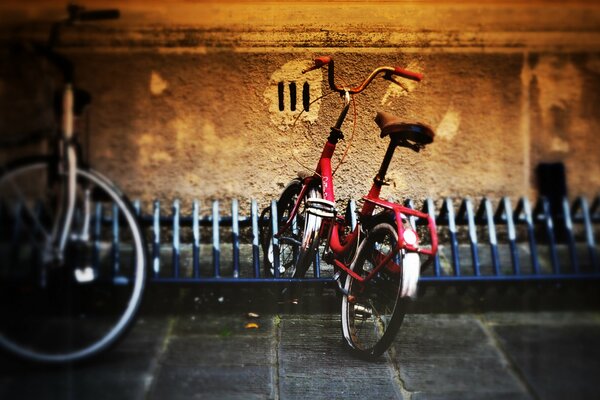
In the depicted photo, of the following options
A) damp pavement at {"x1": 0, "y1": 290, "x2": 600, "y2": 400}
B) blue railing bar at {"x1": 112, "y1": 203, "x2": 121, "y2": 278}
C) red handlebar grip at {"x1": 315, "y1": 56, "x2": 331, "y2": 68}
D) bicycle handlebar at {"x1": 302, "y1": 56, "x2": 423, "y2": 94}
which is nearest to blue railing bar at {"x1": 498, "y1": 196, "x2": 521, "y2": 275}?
damp pavement at {"x1": 0, "y1": 290, "x2": 600, "y2": 400}

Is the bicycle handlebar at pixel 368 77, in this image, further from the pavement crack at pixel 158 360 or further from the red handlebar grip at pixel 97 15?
the pavement crack at pixel 158 360

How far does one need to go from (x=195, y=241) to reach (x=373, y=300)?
1.16m

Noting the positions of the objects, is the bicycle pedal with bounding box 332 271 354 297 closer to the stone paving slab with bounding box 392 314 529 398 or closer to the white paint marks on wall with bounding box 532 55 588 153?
the stone paving slab with bounding box 392 314 529 398

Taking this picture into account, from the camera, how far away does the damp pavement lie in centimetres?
293

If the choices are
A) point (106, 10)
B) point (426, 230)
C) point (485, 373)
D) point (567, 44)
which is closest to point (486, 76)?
point (567, 44)

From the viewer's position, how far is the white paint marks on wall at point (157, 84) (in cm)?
340

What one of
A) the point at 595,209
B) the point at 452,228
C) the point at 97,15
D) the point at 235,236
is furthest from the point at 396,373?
the point at 97,15

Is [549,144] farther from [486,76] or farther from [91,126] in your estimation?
[91,126]

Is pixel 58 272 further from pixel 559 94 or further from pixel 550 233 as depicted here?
pixel 559 94

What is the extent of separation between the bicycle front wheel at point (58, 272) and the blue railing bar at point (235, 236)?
573 millimetres

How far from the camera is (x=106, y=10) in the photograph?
2891mm

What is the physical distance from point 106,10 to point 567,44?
107 inches

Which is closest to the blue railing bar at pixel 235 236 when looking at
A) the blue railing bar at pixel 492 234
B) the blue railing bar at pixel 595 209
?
the blue railing bar at pixel 492 234

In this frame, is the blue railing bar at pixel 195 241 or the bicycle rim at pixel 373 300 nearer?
the bicycle rim at pixel 373 300
